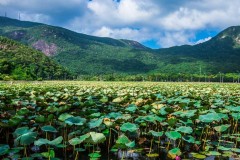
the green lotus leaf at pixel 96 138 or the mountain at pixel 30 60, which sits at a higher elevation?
the mountain at pixel 30 60

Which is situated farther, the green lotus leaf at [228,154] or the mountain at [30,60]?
the mountain at [30,60]

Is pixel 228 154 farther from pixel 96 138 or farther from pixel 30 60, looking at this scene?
pixel 30 60

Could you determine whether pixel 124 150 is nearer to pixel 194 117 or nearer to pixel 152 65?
pixel 194 117

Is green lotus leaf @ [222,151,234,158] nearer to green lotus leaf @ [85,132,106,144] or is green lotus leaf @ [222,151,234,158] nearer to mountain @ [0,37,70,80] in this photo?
green lotus leaf @ [85,132,106,144]

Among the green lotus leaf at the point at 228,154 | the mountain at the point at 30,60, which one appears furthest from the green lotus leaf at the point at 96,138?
the mountain at the point at 30,60

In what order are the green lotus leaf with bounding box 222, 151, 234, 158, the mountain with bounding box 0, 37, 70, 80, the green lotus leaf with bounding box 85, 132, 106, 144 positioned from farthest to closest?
1. the mountain with bounding box 0, 37, 70, 80
2. the green lotus leaf with bounding box 222, 151, 234, 158
3. the green lotus leaf with bounding box 85, 132, 106, 144

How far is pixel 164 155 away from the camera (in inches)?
215

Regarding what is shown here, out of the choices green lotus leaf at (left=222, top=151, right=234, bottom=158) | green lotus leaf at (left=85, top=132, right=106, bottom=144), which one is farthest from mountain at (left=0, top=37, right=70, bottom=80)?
green lotus leaf at (left=85, top=132, right=106, bottom=144)

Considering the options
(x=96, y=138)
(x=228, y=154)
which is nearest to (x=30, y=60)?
(x=228, y=154)

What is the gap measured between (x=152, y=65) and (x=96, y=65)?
1466 inches

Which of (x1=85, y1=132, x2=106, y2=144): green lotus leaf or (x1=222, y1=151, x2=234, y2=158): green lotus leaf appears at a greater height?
(x1=85, y1=132, x2=106, y2=144): green lotus leaf

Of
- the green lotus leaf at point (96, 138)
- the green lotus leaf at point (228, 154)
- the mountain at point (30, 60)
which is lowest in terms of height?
the green lotus leaf at point (228, 154)

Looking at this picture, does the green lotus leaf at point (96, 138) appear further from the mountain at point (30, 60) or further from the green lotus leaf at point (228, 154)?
the mountain at point (30, 60)

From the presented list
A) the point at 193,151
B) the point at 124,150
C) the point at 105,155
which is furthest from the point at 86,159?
the point at 193,151
